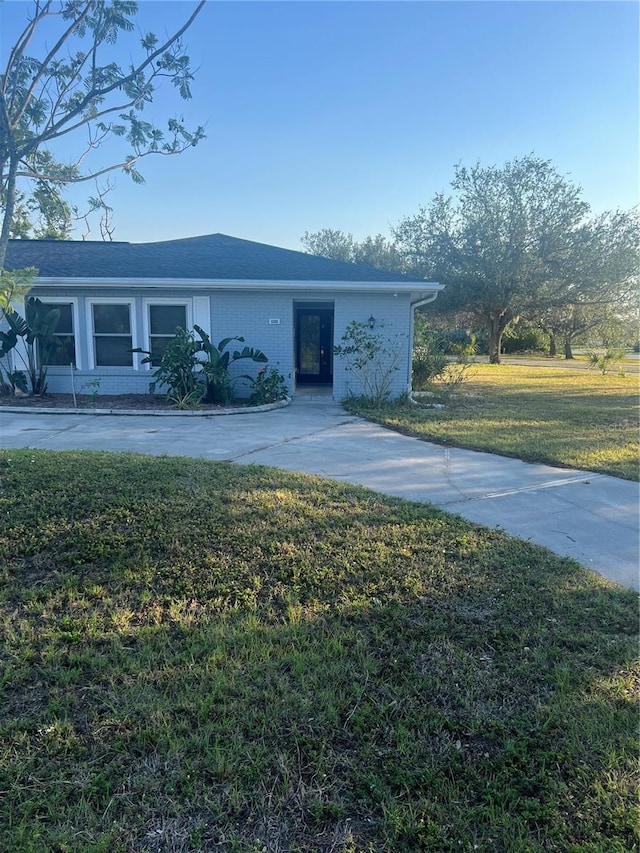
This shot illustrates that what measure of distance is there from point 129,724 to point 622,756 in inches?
77.9

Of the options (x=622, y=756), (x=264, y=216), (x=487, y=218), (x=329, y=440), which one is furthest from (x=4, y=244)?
(x=487, y=218)

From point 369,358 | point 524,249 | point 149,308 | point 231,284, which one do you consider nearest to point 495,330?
point 524,249

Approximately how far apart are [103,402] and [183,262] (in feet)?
12.8

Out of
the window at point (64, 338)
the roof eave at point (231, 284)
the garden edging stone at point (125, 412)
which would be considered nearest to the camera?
the garden edging stone at point (125, 412)

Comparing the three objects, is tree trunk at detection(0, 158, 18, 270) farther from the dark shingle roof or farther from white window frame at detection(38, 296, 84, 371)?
white window frame at detection(38, 296, 84, 371)

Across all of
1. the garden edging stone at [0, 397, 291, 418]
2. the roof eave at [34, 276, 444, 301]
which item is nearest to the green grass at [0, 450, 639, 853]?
the garden edging stone at [0, 397, 291, 418]

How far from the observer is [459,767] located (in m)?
1.94

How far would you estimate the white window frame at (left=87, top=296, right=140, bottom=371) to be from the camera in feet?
38.4

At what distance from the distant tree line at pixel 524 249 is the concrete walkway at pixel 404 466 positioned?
18064 mm

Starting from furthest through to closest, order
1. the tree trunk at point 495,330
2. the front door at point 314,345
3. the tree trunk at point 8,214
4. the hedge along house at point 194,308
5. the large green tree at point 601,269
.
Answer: the tree trunk at point 495,330 → the large green tree at point 601,269 → the front door at point 314,345 → the hedge along house at point 194,308 → the tree trunk at point 8,214

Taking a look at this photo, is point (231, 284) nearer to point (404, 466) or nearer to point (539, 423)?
point (404, 466)

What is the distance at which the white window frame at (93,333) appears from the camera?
461 inches

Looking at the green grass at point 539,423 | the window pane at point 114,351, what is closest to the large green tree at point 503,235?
the green grass at point 539,423

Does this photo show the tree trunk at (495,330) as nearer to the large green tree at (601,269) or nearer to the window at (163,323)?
the large green tree at (601,269)
